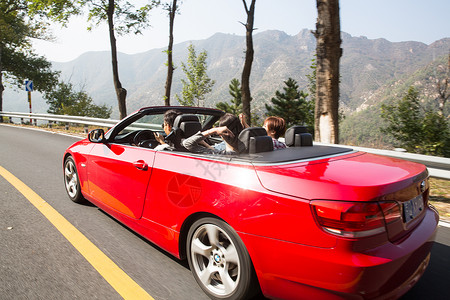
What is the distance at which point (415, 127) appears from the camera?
14.3 m

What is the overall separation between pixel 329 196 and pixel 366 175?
1.29ft

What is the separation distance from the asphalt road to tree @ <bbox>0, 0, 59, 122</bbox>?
27.4m

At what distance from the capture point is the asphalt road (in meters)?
2.43

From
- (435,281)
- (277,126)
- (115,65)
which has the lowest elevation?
(435,281)

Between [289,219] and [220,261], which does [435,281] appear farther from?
[220,261]

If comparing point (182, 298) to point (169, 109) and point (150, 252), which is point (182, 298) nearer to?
point (150, 252)

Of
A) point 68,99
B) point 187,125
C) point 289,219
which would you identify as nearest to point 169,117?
point 187,125

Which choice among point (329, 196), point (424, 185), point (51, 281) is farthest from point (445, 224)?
point (51, 281)

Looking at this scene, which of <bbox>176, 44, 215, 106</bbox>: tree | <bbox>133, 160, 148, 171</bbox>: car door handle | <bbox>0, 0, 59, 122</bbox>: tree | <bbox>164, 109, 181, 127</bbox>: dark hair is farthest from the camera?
<bbox>176, 44, 215, 106</bbox>: tree

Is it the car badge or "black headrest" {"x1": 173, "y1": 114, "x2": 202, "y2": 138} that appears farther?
"black headrest" {"x1": 173, "y1": 114, "x2": 202, "y2": 138}

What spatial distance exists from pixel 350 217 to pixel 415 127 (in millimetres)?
14697

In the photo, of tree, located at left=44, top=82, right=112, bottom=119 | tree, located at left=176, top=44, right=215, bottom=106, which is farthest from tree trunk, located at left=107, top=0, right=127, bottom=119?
tree, located at left=176, top=44, right=215, bottom=106

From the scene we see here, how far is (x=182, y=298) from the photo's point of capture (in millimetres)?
2373

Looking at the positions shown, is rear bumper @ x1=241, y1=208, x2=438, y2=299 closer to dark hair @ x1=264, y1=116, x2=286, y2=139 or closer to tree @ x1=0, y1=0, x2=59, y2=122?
dark hair @ x1=264, y1=116, x2=286, y2=139
